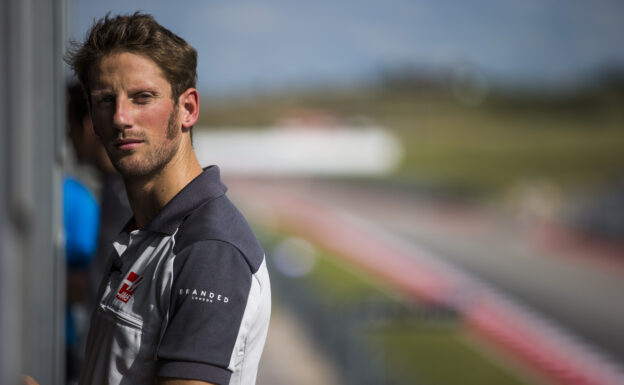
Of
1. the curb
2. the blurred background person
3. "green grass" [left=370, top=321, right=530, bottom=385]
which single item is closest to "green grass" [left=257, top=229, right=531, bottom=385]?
"green grass" [left=370, top=321, right=530, bottom=385]

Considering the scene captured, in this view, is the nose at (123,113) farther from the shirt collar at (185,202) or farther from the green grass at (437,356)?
the green grass at (437,356)

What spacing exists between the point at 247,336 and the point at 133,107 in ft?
1.72

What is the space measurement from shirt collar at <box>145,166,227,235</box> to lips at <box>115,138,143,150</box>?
138mm

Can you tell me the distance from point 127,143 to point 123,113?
0.06m

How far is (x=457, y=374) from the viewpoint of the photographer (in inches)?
326

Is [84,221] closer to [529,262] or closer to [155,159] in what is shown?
[155,159]

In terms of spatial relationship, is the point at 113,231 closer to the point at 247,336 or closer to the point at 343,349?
the point at 247,336

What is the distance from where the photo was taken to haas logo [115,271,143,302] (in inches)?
50.1

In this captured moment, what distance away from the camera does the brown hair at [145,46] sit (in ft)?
4.22

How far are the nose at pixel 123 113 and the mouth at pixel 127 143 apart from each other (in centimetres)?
3

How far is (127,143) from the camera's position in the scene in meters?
1.32

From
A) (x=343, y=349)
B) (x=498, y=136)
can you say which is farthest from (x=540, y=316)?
(x=498, y=136)

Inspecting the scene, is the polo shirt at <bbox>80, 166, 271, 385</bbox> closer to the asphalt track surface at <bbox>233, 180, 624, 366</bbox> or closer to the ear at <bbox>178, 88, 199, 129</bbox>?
the ear at <bbox>178, 88, 199, 129</bbox>

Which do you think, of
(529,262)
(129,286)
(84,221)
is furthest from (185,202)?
(529,262)
